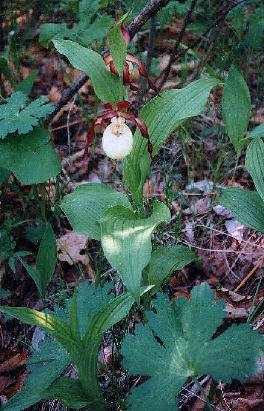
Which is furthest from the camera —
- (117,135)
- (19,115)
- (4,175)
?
(4,175)

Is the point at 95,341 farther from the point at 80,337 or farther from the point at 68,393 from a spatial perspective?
the point at 68,393

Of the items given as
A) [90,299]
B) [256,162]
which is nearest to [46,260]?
[90,299]

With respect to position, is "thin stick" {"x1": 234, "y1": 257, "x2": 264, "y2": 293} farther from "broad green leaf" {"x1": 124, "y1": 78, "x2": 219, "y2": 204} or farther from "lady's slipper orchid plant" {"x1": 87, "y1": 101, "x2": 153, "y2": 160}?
"lady's slipper orchid plant" {"x1": 87, "y1": 101, "x2": 153, "y2": 160}

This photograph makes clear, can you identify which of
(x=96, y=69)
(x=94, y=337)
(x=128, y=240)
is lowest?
(x=94, y=337)

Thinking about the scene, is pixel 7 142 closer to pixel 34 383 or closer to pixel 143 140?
pixel 143 140

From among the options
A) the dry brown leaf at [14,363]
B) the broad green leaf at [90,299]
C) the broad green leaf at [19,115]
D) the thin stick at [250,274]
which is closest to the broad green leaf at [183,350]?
the broad green leaf at [90,299]

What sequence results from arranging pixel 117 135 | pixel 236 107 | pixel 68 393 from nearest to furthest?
pixel 68 393, pixel 117 135, pixel 236 107

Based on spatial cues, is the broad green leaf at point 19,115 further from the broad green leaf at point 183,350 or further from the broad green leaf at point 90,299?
the broad green leaf at point 183,350
